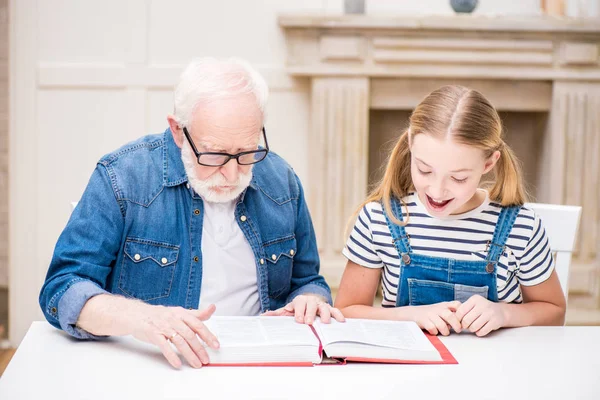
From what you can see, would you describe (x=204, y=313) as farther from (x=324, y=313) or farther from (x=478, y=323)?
(x=478, y=323)

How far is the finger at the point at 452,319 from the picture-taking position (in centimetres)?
154

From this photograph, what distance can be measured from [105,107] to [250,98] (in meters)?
2.23

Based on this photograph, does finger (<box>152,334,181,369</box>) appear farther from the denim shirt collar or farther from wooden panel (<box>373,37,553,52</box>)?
wooden panel (<box>373,37,553,52</box>)

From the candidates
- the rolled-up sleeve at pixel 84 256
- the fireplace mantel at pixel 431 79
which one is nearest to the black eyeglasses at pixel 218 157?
the rolled-up sleeve at pixel 84 256

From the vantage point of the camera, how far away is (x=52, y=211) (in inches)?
147

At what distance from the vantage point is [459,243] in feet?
5.94

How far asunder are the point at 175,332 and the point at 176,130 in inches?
23.3

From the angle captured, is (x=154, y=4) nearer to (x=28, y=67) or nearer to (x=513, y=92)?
(x=28, y=67)

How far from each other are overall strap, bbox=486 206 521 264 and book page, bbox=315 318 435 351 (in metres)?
0.33

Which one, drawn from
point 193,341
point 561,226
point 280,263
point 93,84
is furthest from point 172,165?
point 93,84

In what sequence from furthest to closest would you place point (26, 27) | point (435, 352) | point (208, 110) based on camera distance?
point (26, 27), point (208, 110), point (435, 352)

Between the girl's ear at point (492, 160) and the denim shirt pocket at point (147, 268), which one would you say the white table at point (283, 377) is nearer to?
the denim shirt pocket at point (147, 268)

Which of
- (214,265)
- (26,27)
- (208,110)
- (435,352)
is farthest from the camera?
(26,27)

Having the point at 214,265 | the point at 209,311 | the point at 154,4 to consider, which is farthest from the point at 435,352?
the point at 154,4
